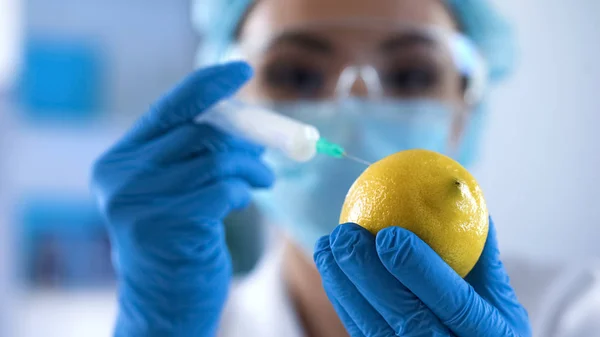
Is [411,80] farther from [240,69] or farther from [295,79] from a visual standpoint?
[240,69]

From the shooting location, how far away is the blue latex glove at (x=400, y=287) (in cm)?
63

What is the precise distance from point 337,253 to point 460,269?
162 mm

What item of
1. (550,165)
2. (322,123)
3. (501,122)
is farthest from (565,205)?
(322,123)

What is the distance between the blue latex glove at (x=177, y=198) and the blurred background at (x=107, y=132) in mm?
1155

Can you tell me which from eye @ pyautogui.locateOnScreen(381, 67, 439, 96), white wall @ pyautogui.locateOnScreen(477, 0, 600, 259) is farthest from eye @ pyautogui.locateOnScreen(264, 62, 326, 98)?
white wall @ pyautogui.locateOnScreen(477, 0, 600, 259)

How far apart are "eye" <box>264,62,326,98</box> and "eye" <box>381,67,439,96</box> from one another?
163 millimetres

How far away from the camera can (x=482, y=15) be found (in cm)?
150

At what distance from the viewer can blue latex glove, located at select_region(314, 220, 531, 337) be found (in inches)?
24.9

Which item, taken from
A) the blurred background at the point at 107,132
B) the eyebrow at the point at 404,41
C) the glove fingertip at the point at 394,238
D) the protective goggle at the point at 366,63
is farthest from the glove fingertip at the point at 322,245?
the blurred background at the point at 107,132

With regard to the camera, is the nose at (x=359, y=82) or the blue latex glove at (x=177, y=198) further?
the nose at (x=359, y=82)

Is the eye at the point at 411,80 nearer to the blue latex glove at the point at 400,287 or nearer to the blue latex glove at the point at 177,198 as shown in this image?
the blue latex glove at the point at 177,198

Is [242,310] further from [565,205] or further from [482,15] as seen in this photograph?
[565,205]

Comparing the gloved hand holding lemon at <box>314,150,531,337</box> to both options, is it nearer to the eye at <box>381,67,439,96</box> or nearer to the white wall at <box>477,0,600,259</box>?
the eye at <box>381,67,439,96</box>

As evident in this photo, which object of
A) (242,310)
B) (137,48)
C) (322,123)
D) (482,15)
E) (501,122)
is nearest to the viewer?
(322,123)
